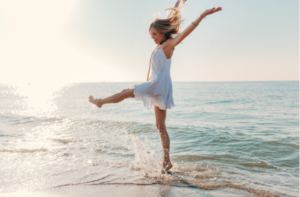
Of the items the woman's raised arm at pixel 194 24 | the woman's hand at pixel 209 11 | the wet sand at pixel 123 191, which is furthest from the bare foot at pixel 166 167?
the woman's hand at pixel 209 11

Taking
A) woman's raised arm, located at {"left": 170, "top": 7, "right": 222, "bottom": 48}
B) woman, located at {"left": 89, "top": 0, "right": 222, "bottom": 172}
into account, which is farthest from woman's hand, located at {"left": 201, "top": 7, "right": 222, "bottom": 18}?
woman, located at {"left": 89, "top": 0, "right": 222, "bottom": 172}

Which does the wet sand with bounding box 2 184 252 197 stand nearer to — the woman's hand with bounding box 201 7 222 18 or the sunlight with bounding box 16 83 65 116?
the woman's hand with bounding box 201 7 222 18

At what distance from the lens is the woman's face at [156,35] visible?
3.35 meters

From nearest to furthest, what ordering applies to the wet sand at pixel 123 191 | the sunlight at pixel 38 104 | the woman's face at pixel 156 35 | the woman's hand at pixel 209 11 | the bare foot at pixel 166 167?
the wet sand at pixel 123 191, the woman's hand at pixel 209 11, the woman's face at pixel 156 35, the bare foot at pixel 166 167, the sunlight at pixel 38 104

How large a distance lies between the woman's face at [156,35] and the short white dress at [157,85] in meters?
0.20

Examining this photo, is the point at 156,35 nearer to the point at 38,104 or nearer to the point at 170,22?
the point at 170,22

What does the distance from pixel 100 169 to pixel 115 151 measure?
1579 millimetres

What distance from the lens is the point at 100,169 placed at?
11.5ft

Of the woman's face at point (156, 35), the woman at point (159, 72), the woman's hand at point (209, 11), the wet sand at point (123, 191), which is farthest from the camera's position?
the woman's face at point (156, 35)

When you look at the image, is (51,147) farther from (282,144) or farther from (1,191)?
(282,144)

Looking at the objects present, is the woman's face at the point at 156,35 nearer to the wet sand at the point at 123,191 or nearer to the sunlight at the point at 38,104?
the wet sand at the point at 123,191

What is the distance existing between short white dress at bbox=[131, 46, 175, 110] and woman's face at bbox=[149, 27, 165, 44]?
196mm

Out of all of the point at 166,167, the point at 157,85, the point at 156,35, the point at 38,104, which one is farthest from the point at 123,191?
the point at 38,104

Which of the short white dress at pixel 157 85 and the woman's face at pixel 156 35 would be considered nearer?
the short white dress at pixel 157 85
